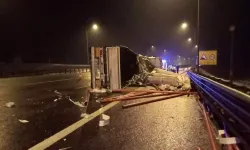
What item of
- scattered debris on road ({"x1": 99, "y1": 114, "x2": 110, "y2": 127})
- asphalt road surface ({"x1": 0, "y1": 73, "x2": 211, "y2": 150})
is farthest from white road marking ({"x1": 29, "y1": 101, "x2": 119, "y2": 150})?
scattered debris on road ({"x1": 99, "y1": 114, "x2": 110, "y2": 127})

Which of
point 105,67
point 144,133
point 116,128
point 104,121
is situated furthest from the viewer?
point 105,67

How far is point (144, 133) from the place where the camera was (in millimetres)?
5145

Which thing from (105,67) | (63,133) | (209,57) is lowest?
(63,133)

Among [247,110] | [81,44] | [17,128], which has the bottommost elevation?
[17,128]

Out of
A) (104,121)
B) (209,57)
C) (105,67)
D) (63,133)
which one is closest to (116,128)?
(104,121)

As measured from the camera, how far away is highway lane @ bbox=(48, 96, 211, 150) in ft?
14.5

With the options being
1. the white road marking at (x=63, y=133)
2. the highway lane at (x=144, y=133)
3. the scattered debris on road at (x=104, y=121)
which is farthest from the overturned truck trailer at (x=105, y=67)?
the scattered debris on road at (x=104, y=121)

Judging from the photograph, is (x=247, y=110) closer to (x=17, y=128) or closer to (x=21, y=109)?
(x=17, y=128)

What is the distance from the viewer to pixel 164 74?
14.8 meters

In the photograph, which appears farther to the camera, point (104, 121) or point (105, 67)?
point (105, 67)

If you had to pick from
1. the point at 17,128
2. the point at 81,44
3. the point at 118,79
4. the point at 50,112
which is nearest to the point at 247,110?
the point at 17,128

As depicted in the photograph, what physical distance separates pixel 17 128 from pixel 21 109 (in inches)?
101

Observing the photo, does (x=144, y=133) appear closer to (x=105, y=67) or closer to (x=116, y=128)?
(x=116, y=128)

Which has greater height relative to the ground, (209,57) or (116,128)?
(209,57)
